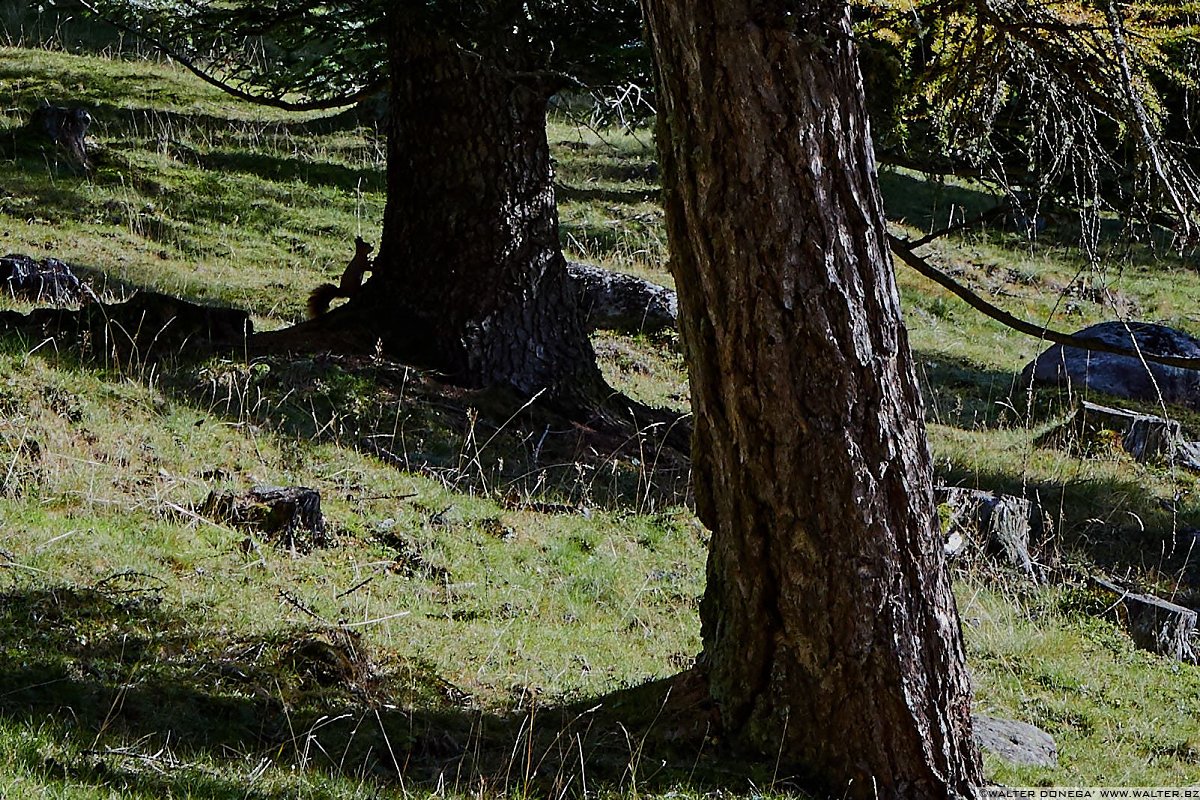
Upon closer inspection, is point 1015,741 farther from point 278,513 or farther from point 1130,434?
point 1130,434

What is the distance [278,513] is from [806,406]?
307 centimetres

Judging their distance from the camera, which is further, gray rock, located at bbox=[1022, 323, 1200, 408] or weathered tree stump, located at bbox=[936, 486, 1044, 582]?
gray rock, located at bbox=[1022, 323, 1200, 408]

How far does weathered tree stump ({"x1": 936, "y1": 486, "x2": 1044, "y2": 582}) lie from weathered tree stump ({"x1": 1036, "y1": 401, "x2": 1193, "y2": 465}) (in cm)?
325

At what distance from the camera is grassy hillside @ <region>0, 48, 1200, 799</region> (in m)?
4.09

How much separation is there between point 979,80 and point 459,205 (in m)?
4.23

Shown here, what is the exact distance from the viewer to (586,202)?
18.0 metres

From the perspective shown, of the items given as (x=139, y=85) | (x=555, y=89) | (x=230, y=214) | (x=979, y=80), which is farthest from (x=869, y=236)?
(x=139, y=85)

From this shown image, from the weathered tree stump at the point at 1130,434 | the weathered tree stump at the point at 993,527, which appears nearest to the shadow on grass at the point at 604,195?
the weathered tree stump at the point at 1130,434

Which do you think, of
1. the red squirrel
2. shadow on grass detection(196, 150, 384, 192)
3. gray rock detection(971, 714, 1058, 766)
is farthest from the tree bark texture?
shadow on grass detection(196, 150, 384, 192)

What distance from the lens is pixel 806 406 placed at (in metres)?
4.00

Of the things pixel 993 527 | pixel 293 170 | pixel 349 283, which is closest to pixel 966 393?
pixel 993 527

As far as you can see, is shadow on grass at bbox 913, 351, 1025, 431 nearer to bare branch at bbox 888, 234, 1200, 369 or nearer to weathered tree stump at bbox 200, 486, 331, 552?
bare branch at bbox 888, 234, 1200, 369

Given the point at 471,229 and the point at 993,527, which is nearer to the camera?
the point at 993,527

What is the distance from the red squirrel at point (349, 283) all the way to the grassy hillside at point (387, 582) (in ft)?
2.99
